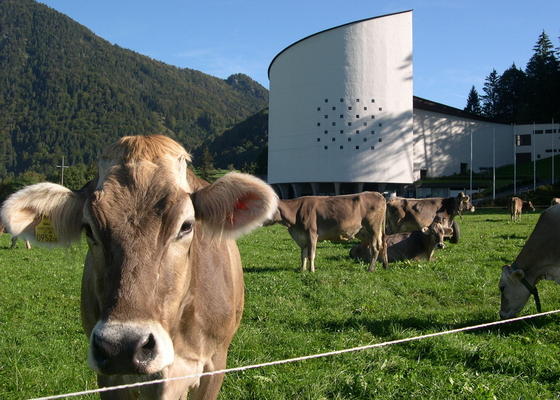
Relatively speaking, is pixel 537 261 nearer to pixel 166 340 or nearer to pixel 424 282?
pixel 424 282

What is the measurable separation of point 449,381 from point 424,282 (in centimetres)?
572

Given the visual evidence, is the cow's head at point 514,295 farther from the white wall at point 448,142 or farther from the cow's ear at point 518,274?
the white wall at point 448,142

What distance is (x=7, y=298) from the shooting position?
930 cm

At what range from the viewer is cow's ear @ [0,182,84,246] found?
2.96m

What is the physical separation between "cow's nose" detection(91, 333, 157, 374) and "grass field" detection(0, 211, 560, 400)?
1.38m

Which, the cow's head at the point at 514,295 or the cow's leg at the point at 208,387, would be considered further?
the cow's head at the point at 514,295

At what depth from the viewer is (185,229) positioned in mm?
2811

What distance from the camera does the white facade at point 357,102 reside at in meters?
67.6

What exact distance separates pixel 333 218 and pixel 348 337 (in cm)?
742

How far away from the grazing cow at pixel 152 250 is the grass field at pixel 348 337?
0.64 metres

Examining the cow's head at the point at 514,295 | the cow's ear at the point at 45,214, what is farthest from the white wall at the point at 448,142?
the cow's ear at the point at 45,214

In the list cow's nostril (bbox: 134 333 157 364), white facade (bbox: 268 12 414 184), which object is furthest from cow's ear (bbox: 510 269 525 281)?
white facade (bbox: 268 12 414 184)

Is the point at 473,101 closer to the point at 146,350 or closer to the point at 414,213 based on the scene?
the point at 414,213

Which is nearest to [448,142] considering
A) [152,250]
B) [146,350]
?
[152,250]
